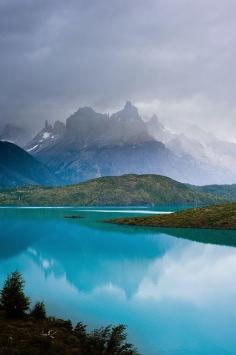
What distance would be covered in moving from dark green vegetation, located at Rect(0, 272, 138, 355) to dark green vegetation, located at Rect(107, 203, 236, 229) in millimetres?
128857

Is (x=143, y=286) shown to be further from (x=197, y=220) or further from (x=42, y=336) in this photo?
(x=197, y=220)

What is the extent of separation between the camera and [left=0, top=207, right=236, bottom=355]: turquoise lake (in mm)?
35062

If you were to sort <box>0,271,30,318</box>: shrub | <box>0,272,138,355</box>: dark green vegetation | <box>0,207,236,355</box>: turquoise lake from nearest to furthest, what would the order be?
1. <box>0,272,138,355</box>: dark green vegetation
2. <box>0,207,236,355</box>: turquoise lake
3. <box>0,271,30,318</box>: shrub

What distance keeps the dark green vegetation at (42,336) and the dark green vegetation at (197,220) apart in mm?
128857

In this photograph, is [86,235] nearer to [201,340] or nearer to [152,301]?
[152,301]

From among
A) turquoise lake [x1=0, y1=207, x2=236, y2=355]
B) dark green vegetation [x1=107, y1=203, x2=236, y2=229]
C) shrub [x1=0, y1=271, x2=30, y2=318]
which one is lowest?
turquoise lake [x1=0, y1=207, x2=236, y2=355]

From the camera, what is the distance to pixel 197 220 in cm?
16938

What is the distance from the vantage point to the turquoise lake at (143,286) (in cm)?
3506

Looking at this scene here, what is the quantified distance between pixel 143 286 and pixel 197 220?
11733 cm

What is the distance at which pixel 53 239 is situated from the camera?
Result: 115 m

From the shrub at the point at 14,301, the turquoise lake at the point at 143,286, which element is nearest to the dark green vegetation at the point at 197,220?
the turquoise lake at the point at 143,286

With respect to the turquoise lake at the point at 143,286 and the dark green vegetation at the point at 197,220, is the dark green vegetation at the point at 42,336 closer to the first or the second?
the turquoise lake at the point at 143,286

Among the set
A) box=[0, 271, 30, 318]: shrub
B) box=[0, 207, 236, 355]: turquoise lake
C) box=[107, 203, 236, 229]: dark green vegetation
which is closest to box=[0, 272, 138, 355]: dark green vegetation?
box=[0, 271, 30, 318]: shrub

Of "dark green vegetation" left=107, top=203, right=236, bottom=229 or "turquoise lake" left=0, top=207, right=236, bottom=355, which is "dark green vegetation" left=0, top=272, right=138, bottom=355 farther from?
"dark green vegetation" left=107, top=203, right=236, bottom=229
